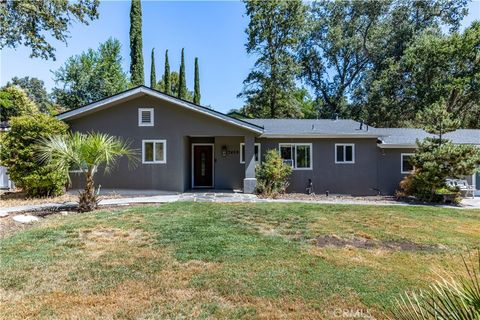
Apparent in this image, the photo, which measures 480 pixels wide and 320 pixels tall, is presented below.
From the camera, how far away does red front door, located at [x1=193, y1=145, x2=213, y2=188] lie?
16.2 meters

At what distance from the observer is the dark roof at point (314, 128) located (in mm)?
14641

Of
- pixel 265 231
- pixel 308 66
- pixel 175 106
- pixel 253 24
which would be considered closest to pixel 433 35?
pixel 308 66

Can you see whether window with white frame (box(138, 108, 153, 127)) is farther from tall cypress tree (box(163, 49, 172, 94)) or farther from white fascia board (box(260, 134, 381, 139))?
tall cypress tree (box(163, 49, 172, 94))

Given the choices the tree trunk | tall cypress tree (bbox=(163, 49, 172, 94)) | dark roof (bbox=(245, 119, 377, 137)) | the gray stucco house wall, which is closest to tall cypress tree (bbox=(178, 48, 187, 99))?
tall cypress tree (bbox=(163, 49, 172, 94))

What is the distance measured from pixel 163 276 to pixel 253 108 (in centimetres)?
2562

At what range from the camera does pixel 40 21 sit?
10945mm

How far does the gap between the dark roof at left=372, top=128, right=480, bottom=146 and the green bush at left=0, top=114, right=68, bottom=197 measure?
50.8 ft

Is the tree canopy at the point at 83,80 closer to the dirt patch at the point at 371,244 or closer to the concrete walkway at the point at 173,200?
the concrete walkway at the point at 173,200

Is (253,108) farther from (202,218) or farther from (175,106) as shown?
(202,218)

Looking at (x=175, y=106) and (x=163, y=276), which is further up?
→ (x=175, y=106)

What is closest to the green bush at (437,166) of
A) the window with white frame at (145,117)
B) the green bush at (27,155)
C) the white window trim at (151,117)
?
the white window trim at (151,117)

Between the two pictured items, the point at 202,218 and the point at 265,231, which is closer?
the point at 265,231

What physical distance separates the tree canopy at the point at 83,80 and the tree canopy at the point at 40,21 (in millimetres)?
15351

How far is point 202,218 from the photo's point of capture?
8367mm
